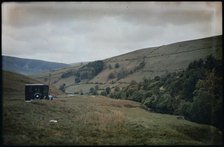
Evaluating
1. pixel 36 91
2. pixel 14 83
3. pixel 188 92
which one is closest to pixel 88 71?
pixel 36 91

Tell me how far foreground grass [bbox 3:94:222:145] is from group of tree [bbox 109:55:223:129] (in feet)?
0.80

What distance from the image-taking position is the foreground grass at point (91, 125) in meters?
9.23

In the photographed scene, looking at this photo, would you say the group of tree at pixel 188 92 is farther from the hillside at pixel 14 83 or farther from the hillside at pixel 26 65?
the hillside at pixel 14 83

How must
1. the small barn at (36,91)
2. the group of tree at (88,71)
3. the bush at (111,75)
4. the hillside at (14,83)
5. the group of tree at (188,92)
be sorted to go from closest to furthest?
the hillside at (14,83) → the group of tree at (188,92) → the small barn at (36,91) → the group of tree at (88,71) → the bush at (111,75)

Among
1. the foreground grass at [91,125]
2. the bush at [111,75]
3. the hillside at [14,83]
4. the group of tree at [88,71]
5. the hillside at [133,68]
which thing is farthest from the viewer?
the bush at [111,75]

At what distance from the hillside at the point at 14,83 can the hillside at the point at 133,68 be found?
0.49 m

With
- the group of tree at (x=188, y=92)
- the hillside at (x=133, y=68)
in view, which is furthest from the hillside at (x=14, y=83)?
the group of tree at (x=188, y=92)

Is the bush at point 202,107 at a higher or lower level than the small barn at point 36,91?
lower

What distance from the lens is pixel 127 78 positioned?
1019cm

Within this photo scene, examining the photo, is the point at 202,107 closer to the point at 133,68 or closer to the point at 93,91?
the point at 133,68

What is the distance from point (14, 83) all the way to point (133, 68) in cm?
323

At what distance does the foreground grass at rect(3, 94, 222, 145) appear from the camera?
9.23 metres

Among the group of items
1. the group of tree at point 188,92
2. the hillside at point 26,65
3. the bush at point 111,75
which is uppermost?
the hillside at point 26,65

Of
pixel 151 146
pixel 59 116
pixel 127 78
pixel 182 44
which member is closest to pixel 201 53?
pixel 182 44
